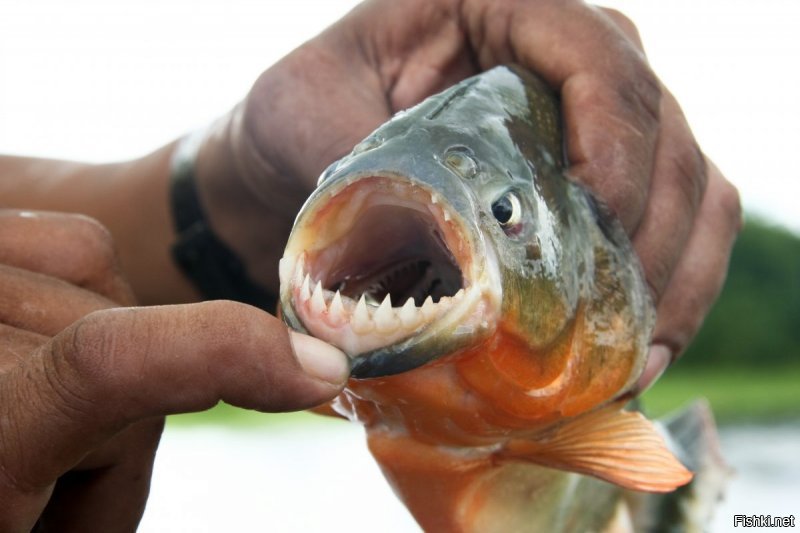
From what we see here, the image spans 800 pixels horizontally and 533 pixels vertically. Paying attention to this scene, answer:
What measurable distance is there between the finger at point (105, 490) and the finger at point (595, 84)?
0.93 m

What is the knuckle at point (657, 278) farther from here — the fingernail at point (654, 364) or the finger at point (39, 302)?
the finger at point (39, 302)

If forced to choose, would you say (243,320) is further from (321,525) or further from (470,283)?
(321,525)

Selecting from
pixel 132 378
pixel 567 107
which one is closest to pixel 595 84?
pixel 567 107

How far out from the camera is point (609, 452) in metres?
1.74

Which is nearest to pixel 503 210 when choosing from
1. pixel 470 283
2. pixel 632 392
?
pixel 470 283

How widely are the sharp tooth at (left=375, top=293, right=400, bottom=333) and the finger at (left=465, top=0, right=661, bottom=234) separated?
2.54 ft

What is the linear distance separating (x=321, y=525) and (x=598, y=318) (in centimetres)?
138

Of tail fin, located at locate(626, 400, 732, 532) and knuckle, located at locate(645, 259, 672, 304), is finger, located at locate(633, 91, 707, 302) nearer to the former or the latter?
knuckle, located at locate(645, 259, 672, 304)

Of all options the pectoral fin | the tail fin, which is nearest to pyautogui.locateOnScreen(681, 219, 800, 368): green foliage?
the tail fin

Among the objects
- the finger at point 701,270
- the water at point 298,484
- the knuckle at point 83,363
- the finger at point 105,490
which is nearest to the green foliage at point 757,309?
the water at point 298,484

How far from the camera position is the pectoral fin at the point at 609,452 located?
1.71 metres

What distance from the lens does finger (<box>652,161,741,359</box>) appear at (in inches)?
86.2

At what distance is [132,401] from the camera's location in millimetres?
1175

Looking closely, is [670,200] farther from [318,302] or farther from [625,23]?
[318,302]
